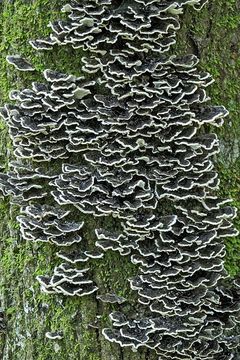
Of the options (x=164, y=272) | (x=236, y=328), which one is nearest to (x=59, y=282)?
→ (x=164, y=272)

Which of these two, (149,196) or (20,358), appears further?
(20,358)

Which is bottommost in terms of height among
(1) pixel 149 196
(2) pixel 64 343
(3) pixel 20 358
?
(3) pixel 20 358

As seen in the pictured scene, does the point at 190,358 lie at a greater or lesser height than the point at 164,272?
lesser

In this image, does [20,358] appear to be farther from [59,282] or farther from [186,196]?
→ [186,196]

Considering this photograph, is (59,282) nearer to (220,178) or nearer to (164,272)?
(164,272)

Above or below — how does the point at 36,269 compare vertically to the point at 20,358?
above

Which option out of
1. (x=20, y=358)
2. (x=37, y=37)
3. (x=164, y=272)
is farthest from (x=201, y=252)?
(x=37, y=37)

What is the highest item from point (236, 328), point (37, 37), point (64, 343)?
point (37, 37)
